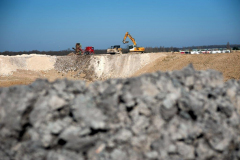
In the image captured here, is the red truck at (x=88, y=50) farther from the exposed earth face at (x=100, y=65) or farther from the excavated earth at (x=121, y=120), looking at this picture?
the excavated earth at (x=121, y=120)

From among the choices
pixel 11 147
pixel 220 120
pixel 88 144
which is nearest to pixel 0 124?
pixel 11 147

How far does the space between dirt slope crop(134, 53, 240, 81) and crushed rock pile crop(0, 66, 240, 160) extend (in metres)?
21.2

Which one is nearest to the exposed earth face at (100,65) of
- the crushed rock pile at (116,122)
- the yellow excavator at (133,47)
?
the yellow excavator at (133,47)

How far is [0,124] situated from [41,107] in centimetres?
160

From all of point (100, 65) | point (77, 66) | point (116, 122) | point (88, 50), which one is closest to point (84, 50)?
point (88, 50)

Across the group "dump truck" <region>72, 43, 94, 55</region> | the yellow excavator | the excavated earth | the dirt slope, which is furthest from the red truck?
the excavated earth

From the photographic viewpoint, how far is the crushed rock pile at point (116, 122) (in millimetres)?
7828

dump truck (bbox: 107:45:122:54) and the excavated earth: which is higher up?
dump truck (bbox: 107:45:122:54)

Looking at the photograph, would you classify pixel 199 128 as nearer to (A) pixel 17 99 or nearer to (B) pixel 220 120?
(B) pixel 220 120

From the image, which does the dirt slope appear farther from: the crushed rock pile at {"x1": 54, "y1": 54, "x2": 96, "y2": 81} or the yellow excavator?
the crushed rock pile at {"x1": 54, "y1": 54, "x2": 96, "y2": 81}

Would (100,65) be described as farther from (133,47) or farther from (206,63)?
(206,63)

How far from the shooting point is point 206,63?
3400 cm

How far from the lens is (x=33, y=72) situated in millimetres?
43312

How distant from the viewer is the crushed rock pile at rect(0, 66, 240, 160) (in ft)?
25.7
